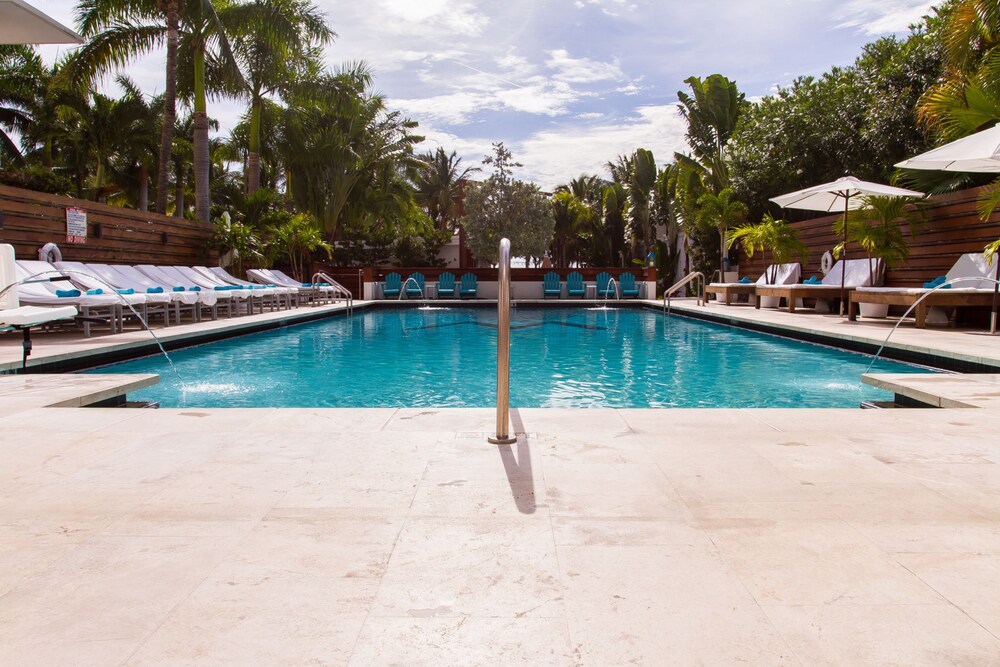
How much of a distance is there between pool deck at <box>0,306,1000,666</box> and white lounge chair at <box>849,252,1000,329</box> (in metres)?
6.28

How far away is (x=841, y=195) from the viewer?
12.1 m

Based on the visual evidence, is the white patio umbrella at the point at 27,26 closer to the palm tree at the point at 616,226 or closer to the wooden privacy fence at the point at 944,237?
the wooden privacy fence at the point at 944,237

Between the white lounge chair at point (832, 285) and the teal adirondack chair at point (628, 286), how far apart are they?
327 inches

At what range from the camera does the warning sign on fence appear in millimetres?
10633

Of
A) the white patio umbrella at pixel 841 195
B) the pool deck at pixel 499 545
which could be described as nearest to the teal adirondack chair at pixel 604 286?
the white patio umbrella at pixel 841 195

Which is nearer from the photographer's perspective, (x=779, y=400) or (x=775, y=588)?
(x=775, y=588)

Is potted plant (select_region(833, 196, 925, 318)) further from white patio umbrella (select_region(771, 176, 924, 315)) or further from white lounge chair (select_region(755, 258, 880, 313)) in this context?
white lounge chair (select_region(755, 258, 880, 313))

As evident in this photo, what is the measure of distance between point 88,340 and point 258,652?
7883 millimetres

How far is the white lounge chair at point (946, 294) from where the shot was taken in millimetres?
8836

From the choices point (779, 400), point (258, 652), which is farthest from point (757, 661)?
point (779, 400)

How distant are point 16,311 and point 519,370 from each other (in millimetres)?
4958

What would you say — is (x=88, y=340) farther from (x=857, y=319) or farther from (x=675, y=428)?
(x=857, y=319)

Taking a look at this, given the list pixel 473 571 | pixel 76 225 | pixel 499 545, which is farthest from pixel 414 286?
pixel 473 571

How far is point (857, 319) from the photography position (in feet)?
37.1
